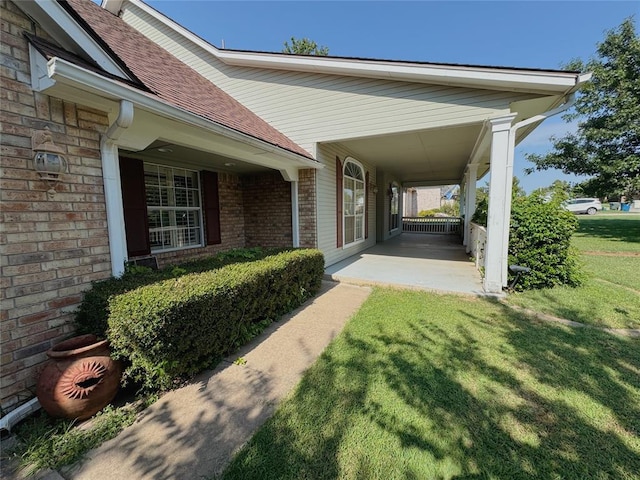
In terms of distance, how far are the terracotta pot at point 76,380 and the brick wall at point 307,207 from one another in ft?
15.3

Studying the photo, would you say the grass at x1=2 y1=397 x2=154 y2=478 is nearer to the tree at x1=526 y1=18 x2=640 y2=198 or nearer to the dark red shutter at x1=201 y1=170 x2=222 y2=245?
the dark red shutter at x1=201 y1=170 x2=222 y2=245

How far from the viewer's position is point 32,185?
233 centimetres

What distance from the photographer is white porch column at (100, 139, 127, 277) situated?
283cm

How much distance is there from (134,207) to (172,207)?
1013 mm

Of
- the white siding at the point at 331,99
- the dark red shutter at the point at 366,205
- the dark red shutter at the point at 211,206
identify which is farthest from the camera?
the dark red shutter at the point at 366,205

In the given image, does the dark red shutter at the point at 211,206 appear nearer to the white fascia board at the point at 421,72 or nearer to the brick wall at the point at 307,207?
the brick wall at the point at 307,207

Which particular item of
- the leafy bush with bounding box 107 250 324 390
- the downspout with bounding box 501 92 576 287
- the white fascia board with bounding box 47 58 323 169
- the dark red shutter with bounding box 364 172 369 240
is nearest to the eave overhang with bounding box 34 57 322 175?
the white fascia board with bounding box 47 58 323 169

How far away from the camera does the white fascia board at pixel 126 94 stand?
7.16 feet

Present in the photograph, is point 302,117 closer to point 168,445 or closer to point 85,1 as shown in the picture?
point 85,1

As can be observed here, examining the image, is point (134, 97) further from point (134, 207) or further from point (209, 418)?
point (209, 418)

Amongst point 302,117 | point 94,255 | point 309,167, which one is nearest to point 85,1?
point 302,117

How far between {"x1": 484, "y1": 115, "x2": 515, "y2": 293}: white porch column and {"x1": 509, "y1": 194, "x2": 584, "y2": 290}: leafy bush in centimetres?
48

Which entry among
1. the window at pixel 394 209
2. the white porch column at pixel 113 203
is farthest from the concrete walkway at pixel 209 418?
the window at pixel 394 209

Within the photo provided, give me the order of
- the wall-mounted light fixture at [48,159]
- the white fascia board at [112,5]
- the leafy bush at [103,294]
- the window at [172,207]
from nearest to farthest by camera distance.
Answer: the wall-mounted light fixture at [48,159] < the leafy bush at [103,294] < the window at [172,207] < the white fascia board at [112,5]
